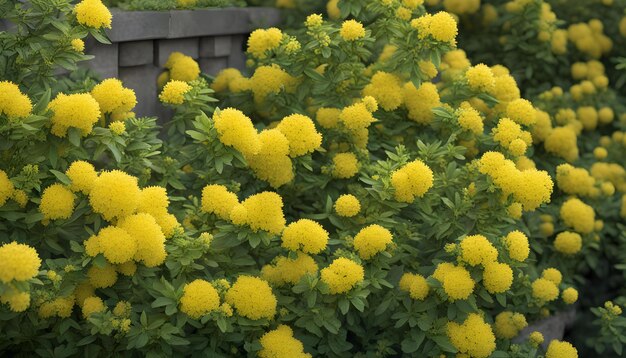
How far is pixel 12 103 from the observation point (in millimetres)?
2881

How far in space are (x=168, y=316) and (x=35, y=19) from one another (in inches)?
51.1

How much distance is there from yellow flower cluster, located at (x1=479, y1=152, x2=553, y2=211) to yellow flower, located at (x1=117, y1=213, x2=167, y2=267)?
4.45 feet

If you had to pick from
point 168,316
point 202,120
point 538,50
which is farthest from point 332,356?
point 538,50

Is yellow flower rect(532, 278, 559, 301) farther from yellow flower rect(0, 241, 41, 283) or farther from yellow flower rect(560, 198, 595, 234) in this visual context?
yellow flower rect(0, 241, 41, 283)

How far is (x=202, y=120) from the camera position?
127 inches

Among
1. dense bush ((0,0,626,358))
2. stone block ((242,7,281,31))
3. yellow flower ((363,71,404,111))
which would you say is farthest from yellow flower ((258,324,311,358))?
stone block ((242,7,281,31))

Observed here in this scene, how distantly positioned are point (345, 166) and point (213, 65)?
5.00 feet

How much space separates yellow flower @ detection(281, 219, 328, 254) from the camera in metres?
3.07

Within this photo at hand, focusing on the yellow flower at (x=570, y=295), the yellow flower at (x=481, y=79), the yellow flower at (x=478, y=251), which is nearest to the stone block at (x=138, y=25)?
the yellow flower at (x=481, y=79)

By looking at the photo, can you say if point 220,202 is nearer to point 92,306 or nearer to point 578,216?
point 92,306

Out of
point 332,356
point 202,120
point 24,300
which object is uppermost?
point 202,120

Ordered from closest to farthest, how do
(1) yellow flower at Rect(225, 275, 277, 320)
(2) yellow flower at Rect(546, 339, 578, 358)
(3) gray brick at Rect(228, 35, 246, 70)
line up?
(1) yellow flower at Rect(225, 275, 277, 320) < (2) yellow flower at Rect(546, 339, 578, 358) < (3) gray brick at Rect(228, 35, 246, 70)

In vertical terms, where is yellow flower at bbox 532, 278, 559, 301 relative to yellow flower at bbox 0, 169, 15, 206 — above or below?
below

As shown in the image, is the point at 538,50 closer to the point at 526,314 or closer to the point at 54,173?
the point at 526,314
